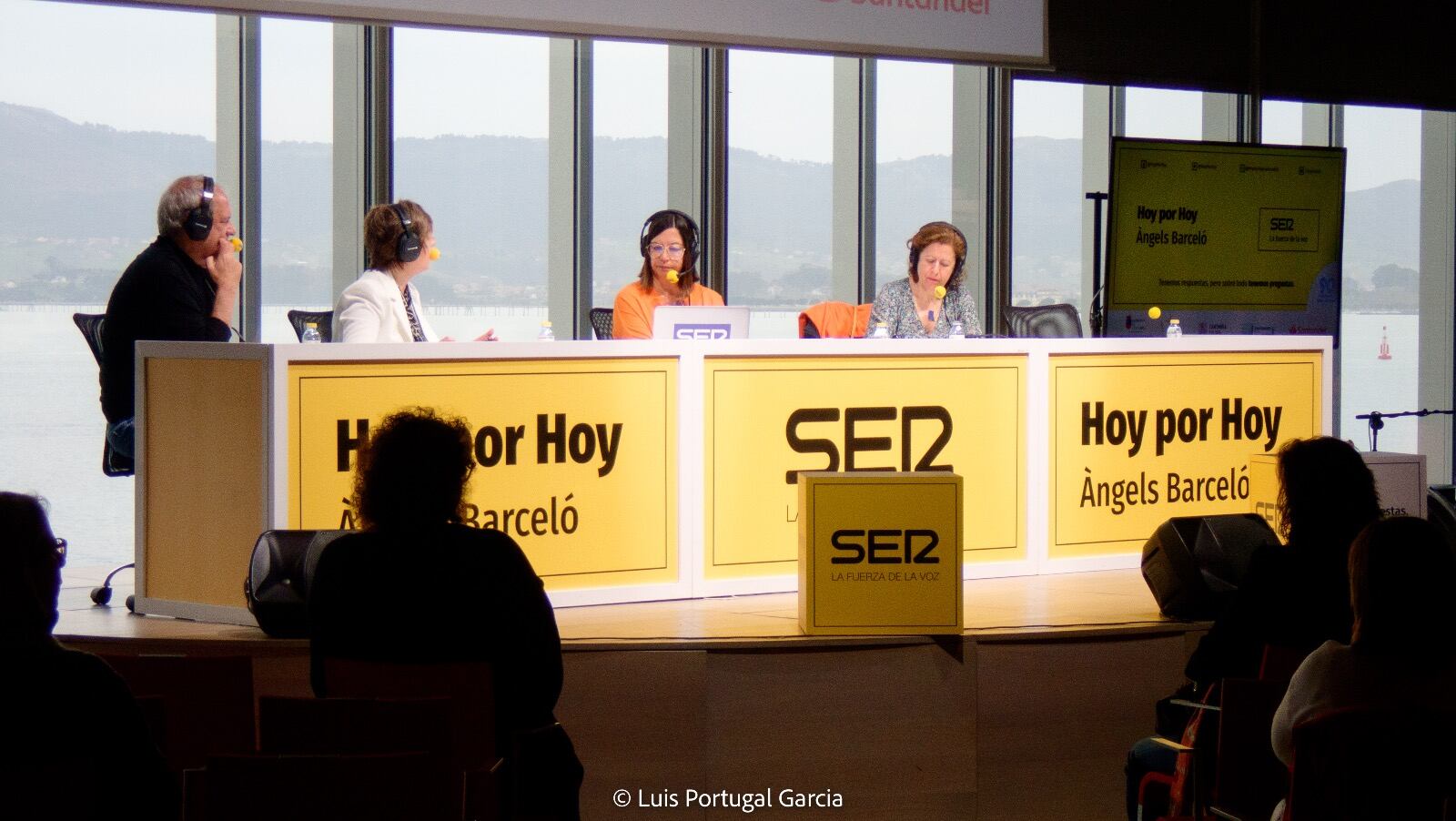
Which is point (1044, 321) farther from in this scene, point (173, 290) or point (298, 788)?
point (298, 788)

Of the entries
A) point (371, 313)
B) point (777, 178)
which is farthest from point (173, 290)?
point (777, 178)

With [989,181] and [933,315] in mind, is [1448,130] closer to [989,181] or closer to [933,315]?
[989,181]

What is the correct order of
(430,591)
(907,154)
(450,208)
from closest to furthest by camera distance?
(430,591) < (450,208) < (907,154)

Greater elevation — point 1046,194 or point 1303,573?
point 1046,194

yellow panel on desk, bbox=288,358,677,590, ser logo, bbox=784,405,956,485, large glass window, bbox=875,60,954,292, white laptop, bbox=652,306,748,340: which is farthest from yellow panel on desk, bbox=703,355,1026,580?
Answer: large glass window, bbox=875,60,954,292

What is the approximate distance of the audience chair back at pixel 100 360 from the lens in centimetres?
416

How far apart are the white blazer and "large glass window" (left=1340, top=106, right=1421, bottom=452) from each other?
704cm

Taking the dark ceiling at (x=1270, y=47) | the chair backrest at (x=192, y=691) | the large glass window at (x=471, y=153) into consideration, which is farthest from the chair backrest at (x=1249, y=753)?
the dark ceiling at (x=1270, y=47)

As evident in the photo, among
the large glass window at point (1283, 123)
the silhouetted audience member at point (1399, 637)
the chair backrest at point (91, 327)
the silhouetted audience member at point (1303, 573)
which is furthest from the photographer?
the large glass window at point (1283, 123)

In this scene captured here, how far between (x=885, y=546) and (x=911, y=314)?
2.20 metres

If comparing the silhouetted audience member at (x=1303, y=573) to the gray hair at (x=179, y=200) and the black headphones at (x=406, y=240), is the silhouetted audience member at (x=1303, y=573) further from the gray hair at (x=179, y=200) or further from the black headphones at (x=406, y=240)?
the gray hair at (x=179, y=200)

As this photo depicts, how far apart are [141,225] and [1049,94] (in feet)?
16.2

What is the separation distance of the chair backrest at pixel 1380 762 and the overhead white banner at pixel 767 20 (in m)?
4.33

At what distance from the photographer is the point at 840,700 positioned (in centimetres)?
361
